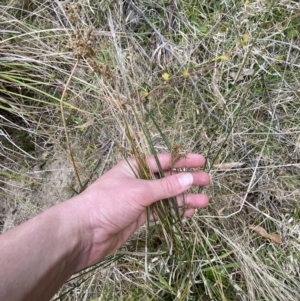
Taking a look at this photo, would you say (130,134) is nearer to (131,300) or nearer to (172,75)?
(172,75)

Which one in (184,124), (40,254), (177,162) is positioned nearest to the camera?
(40,254)

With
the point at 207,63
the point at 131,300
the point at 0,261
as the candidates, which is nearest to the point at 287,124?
the point at 207,63

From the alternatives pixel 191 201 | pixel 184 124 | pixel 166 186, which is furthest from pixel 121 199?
pixel 184 124

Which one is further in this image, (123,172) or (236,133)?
(236,133)

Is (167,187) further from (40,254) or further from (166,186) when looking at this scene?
(40,254)

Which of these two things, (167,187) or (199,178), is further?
(199,178)

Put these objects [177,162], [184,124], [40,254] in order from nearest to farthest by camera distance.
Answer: [40,254], [177,162], [184,124]

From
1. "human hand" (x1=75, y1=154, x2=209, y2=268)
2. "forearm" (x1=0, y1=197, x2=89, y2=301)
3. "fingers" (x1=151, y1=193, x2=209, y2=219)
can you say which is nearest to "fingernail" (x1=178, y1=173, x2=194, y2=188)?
"human hand" (x1=75, y1=154, x2=209, y2=268)
